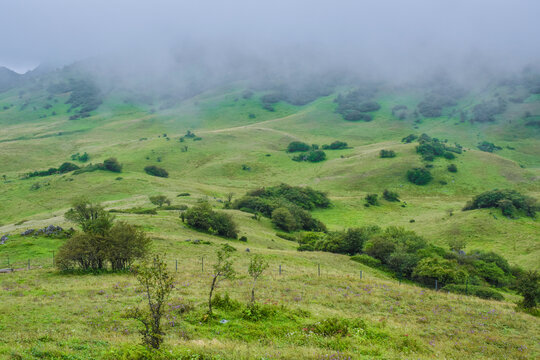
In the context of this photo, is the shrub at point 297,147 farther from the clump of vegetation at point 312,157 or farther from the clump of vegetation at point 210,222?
the clump of vegetation at point 210,222

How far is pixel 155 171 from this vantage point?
121m

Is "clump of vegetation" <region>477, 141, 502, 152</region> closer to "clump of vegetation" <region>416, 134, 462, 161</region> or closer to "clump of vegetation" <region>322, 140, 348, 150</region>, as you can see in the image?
"clump of vegetation" <region>416, 134, 462, 161</region>

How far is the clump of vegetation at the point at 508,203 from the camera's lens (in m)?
69.9

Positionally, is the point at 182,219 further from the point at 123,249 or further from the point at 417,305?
the point at 417,305

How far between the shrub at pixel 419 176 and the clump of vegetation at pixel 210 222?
82.9 meters

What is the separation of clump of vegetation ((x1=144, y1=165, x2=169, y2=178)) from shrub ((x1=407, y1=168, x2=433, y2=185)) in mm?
90568

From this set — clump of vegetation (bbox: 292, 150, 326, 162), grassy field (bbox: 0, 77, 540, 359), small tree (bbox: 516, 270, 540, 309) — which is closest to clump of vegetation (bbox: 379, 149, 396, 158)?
grassy field (bbox: 0, 77, 540, 359)

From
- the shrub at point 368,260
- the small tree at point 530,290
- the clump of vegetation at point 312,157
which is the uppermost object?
the clump of vegetation at point 312,157

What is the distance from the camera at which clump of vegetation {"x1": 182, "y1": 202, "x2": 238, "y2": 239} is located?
5288cm

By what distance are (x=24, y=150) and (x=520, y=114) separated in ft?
898

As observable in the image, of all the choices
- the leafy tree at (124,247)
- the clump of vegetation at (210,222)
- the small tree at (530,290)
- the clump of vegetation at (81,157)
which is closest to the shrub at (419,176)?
the clump of vegetation at (210,222)

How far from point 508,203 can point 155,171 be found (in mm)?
108458

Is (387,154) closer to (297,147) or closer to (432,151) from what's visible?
(432,151)

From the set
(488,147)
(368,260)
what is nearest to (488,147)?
(488,147)
